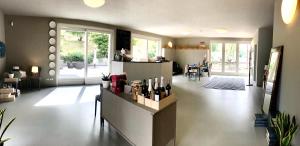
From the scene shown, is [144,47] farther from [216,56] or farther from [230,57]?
[230,57]

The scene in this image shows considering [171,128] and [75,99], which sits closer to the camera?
[171,128]


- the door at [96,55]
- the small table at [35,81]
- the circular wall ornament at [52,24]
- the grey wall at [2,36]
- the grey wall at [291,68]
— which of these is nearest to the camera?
the grey wall at [291,68]

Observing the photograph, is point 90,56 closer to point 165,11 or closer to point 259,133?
point 165,11

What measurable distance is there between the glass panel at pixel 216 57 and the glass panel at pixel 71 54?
9.30 metres

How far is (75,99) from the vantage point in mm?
6008

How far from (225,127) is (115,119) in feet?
6.56

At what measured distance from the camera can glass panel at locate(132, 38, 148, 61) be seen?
39.1ft

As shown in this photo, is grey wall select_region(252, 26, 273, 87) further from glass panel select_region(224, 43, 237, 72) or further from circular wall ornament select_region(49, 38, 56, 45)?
circular wall ornament select_region(49, 38, 56, 45)

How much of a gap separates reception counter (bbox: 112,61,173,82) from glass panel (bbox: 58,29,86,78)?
2698 mm

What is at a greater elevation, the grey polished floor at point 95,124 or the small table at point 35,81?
the small table at point 35,81

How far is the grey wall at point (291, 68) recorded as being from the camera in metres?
2.73

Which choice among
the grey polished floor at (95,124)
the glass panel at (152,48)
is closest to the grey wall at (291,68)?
the grey polished floor at (95,124)

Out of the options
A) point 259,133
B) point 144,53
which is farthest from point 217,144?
Result: point 144,53

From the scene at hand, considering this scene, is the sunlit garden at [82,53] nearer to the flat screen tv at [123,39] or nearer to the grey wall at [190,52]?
the flat screen tv at [123,39]
